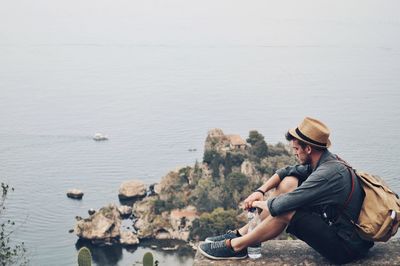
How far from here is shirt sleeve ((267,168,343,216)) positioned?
436cm

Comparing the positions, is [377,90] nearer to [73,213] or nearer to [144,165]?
[144,165]

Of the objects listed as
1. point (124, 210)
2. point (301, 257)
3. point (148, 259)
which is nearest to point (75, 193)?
point (124, 210)

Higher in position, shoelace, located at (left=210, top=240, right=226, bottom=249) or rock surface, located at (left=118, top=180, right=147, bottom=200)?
shoelace, located at (left=210, top=240, right=226, bottom=249)

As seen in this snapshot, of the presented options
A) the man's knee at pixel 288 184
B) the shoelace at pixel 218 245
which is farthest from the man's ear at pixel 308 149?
the shoelace at pixel 218 245

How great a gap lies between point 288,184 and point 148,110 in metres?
101

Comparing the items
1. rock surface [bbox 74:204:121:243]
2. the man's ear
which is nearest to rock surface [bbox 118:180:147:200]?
rock surface [bbox 74:204:121:243]

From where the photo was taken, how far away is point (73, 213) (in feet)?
207

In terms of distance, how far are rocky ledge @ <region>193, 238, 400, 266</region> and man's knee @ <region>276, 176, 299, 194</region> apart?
63cm

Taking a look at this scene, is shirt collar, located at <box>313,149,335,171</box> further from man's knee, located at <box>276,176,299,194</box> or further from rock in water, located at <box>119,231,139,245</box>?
rock in water, located at <box>119,231,139,245</box>

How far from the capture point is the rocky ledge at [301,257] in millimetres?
4832

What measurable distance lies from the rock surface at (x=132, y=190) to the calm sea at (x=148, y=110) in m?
1.67

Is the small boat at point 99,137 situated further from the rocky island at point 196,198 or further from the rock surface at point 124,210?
the rock surface at point 124,210

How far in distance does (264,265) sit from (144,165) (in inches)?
2845

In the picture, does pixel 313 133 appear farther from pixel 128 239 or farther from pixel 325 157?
pixel 128 239
